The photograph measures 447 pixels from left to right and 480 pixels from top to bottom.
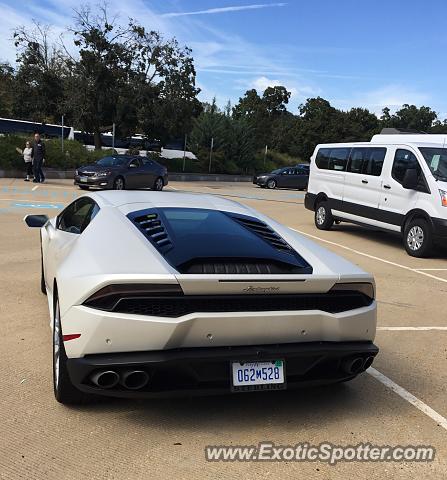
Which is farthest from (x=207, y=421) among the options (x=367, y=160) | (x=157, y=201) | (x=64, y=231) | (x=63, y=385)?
(x=367, y=160)

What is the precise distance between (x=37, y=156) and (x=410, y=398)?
64.6 ft

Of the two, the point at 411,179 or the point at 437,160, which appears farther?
the point at 411,179

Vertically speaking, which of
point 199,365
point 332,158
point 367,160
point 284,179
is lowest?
point 284,179

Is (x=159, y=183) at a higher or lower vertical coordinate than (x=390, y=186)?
lower

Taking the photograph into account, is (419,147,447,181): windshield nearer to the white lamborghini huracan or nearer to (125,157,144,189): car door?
the white lamborghini huracan

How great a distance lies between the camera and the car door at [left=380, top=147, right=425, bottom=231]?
1042 cm

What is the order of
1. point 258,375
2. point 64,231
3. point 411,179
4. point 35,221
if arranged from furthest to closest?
point 411,179
point 35,221
point 64,231
point 258,375

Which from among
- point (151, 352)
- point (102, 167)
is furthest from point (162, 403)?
point (102, 167)

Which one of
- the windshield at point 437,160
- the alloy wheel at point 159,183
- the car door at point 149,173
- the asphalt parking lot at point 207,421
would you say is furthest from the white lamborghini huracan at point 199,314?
the alloy wheel at point 159,183

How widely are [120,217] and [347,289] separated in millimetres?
1595

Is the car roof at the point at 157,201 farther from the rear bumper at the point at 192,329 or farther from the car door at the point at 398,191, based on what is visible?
the car door at the point at 398,191

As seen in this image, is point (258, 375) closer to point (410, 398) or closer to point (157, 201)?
point (410, 398)

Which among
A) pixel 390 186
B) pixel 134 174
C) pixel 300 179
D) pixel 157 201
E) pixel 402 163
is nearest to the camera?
pixel 157 201

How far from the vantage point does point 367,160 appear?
11.7 metres
